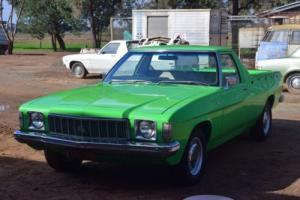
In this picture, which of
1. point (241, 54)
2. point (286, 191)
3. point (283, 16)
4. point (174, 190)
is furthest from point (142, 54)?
point (283, 16)

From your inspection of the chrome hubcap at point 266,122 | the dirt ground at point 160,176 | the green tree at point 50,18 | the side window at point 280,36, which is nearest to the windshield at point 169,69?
the dirt ground at point 160,176

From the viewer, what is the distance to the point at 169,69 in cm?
700

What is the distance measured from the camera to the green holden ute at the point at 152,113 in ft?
18.3

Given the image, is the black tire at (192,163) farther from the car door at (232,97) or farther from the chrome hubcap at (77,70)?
the chrome hubcap at (77,70)

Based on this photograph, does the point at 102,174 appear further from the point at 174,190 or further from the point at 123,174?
the point at 174,190

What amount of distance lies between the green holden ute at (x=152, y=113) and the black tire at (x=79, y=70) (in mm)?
12558

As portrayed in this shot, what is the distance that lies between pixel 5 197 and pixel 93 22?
3609cm

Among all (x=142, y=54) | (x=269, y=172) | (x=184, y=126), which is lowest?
(x=269, y=172)

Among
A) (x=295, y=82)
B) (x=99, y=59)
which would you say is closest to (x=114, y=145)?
(x=295, y=82)

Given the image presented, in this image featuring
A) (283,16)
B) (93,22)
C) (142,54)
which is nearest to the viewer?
(142,54)

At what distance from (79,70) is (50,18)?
2720 centimetres

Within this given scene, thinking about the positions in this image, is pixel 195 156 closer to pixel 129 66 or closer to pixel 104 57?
pixel 129 66

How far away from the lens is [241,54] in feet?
82.8

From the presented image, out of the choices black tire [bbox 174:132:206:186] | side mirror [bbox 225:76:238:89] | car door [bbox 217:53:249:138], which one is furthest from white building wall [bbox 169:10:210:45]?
black tire [bbox 174:132:206:186]
